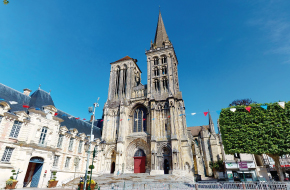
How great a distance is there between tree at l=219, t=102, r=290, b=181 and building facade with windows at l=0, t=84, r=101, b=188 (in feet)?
50.0

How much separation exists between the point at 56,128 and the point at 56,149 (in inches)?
95.5

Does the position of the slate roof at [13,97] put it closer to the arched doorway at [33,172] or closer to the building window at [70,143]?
the arched doorway at [33,172]

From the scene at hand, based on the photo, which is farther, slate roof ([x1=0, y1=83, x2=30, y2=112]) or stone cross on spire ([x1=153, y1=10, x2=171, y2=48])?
stone cross on spire ([x1=153, y1=10, x2=171, y2=48])

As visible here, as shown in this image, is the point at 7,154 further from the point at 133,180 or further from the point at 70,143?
the point at 133,180

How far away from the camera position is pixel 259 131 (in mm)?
15352

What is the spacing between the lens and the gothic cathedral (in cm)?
2356

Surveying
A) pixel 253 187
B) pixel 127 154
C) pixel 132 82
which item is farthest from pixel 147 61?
pixel 253 187

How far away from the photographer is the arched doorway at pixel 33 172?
1662 cm

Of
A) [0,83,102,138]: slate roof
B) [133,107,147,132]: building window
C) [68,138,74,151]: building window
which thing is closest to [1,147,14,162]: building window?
[0,83,102,138]: slate roof

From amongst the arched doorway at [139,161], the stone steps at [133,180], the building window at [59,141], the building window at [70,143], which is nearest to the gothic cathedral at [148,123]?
the arched doorway at [139,161]

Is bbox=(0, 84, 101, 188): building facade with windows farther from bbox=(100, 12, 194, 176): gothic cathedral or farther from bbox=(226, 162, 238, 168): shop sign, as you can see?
bbox=(226, 162, 238, 168): shop sign

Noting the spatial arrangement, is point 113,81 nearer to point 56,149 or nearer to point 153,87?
point 153,87

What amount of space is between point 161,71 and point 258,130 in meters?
18.9

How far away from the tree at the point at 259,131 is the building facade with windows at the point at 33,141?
50.0 feet
